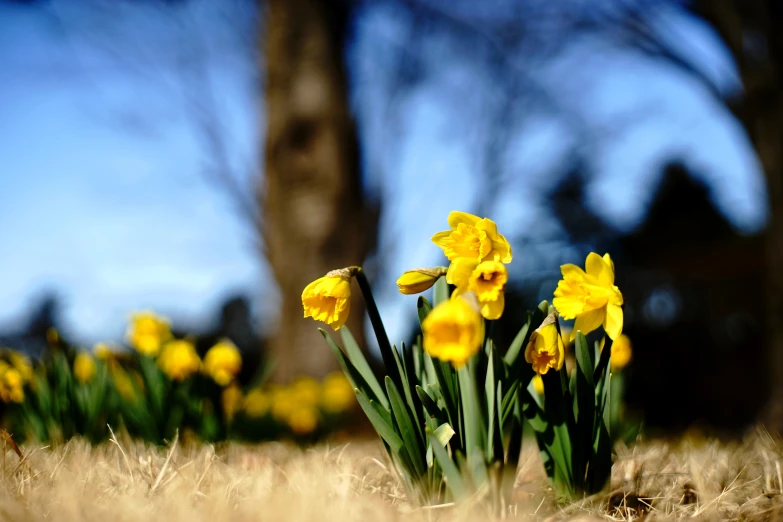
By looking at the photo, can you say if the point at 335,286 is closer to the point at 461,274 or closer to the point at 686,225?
the point at 461,274

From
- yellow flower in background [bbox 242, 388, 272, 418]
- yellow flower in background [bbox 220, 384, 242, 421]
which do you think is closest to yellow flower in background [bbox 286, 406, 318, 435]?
yellow flower in background [bbox 242, 388, 272, 418]

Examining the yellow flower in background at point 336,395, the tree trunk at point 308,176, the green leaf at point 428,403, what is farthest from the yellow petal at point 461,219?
the tree trunk at point 308,176

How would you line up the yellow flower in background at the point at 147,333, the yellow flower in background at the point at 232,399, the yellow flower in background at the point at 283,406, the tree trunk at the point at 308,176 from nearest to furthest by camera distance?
the yellow flower in background at the point at 147,333
the yellow flower in background at the point at 232,399
the yellow flower in background at the point at 283,406
the tree trunk at the point at 308,176

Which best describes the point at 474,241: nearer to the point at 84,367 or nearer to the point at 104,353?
the point at 104,353

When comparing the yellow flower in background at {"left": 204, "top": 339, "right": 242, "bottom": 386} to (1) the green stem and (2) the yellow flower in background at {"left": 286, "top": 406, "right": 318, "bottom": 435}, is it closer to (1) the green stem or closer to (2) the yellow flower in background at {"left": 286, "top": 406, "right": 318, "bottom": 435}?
(2) the yellow flower in background at {"left": 286, "top": 406, "right": 318, "bottom": 435}

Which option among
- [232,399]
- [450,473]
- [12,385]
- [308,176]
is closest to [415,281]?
[450,473]

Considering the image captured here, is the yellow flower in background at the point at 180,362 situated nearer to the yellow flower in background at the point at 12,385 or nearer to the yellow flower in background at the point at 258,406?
the yellow flower in background at the point at 12,385

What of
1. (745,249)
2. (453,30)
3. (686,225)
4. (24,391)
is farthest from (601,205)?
(24,391)
